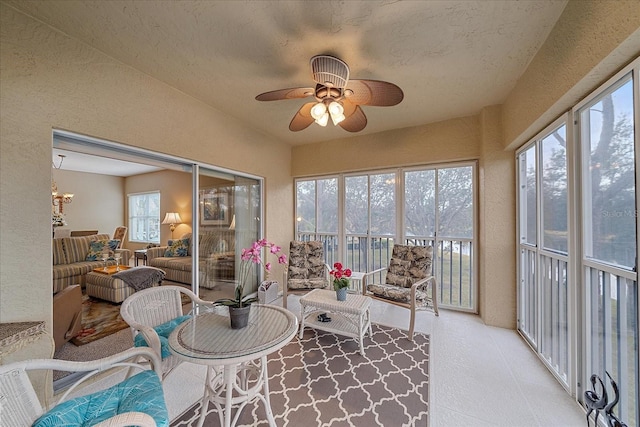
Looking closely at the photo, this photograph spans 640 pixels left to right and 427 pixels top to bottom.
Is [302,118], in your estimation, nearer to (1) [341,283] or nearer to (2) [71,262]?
(1) [341,283]

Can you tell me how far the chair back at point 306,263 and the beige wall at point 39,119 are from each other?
2.26m

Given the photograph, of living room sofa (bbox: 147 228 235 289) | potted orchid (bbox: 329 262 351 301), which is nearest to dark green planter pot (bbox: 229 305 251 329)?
potted orchid (bbox: 329 262 351 301)

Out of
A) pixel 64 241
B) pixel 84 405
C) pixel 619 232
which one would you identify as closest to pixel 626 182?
pixel 619 232

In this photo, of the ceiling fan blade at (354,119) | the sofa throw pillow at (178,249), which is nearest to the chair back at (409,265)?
the ceiling fan blade at (354,119)

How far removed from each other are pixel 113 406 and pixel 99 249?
5165 mm

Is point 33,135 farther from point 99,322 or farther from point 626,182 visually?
point 626,182

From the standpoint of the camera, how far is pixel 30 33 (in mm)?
1546

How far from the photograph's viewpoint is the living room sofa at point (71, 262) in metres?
3.99

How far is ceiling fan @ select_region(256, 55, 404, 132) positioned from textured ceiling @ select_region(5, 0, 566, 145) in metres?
0.23

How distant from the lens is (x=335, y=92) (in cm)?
Result: 191

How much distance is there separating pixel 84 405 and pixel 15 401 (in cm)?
23

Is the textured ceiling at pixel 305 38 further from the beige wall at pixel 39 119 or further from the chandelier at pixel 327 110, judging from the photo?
the chandelier at pixel 327 110

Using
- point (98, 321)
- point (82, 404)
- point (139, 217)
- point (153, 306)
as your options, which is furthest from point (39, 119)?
point (139, 217)

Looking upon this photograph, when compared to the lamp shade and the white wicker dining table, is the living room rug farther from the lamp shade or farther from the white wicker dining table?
the lamp shade
